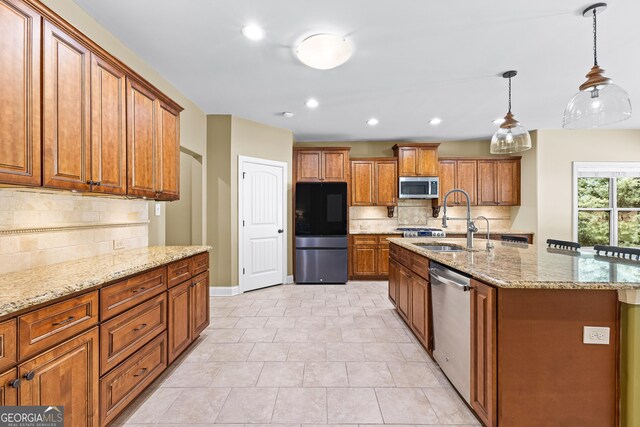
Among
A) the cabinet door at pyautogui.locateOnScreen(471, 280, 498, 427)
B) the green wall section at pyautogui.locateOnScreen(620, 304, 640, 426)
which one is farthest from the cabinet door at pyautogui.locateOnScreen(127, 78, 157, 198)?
the green wall section at pyautogui.locateOnScreen(620, 304, 640, 426)

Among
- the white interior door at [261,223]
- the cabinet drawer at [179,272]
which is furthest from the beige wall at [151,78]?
the cabinet drawer at [179,272]

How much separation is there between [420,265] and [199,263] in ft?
6.58

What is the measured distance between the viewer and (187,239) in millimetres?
4223

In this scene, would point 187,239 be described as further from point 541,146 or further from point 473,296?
point 541,146

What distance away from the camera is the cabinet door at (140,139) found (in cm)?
208

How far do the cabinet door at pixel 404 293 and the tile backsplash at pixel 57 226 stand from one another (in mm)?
2689

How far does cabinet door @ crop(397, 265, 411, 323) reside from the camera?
9.32 feet

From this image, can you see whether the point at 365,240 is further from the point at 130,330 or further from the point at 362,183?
the point at 130,330

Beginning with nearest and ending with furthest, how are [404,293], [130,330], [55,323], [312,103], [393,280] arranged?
[55,323] < [130,330] < [404,293] < [393,280] < [312,103]

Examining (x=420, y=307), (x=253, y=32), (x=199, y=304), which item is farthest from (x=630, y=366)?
(x=253, y=32)

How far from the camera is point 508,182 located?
5.31 meters

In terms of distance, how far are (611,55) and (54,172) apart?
4.41 m

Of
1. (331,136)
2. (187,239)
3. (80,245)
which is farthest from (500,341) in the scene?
(331,136)

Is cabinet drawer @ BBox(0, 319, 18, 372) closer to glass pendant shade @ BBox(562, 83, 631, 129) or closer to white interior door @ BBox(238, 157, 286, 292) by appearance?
white interior door @ BBox(238, 157, 286, 292)
